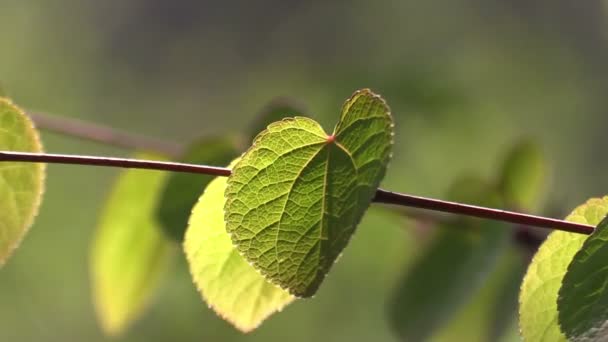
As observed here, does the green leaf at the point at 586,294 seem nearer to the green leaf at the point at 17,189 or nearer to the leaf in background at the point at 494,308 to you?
the green leaf at the point at 17,189

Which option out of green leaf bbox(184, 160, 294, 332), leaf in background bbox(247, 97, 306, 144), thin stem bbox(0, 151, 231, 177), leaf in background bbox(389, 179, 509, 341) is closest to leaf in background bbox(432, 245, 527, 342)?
leaf in background bbox(389, 179, 509, 341)

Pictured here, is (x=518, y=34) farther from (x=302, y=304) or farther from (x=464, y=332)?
(x=464, y=332)

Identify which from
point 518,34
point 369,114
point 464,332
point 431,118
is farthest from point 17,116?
point 518,34

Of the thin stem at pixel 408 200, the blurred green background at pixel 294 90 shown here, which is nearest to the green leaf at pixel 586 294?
the thin stem at pixel 408 200

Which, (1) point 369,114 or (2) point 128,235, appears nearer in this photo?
(1) point 369,114

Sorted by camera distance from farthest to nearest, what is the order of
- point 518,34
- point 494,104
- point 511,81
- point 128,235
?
1. point 518,34
2. point 511,81
3. point 494,104
4. point 128,235

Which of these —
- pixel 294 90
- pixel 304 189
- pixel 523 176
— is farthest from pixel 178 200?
pixel 294 90
